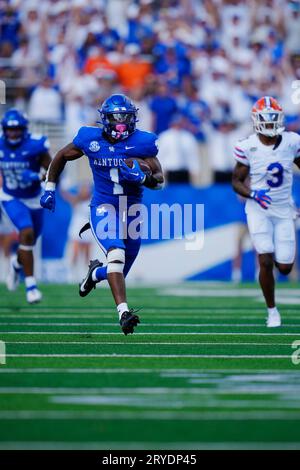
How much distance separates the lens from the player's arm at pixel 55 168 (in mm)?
8469

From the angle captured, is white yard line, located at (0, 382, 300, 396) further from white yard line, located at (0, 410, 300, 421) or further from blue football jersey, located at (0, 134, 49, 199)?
blue football jersey, located at (0, 134, 49, 199)

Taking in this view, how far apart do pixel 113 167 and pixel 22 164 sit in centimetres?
300

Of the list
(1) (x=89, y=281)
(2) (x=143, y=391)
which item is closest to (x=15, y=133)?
(1) (x=89, y=281)

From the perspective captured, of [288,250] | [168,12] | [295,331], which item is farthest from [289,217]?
[168,12]

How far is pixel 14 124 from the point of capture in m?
11.1

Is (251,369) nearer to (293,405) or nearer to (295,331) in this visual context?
(293,405)

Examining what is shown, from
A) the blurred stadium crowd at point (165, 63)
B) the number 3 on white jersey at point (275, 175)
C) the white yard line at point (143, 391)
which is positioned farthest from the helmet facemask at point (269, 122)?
the blurred stadium crowd at point (165, 63)

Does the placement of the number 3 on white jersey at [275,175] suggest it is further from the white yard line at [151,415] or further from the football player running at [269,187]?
the white yard line at [151,415]

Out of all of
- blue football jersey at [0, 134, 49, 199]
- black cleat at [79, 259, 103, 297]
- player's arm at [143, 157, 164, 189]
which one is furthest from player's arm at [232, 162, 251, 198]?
blue football jersey at [0, 134, 49, 199]

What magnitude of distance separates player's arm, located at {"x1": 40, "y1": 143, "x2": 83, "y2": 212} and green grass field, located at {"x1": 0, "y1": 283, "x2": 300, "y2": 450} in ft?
3.15

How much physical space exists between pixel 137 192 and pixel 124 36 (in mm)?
8779

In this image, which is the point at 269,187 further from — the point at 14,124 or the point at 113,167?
the point at 14,124

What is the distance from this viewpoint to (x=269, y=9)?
17047 millimetres

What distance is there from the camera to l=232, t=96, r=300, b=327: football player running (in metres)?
8.98
